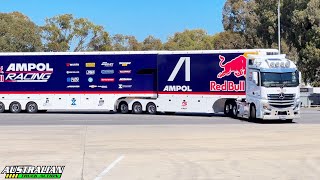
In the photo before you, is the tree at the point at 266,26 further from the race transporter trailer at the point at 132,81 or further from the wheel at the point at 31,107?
the wheel at the point at 31,107

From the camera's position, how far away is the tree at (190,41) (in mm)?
118056

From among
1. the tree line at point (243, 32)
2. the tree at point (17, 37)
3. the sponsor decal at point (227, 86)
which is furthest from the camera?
the tree at point (17, 37)

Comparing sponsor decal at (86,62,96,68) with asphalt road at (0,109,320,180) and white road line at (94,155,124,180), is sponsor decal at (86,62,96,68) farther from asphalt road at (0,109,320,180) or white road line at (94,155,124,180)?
white road line at (94,155,124,180)

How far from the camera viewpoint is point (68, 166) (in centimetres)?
1443

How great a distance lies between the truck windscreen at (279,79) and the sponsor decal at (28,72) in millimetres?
15603

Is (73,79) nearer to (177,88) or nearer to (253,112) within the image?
(177,88)

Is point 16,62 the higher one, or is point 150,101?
point 16,62

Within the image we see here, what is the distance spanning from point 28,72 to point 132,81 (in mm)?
7280

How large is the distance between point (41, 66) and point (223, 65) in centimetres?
1247

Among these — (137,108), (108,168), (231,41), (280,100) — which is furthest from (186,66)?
(231,41)

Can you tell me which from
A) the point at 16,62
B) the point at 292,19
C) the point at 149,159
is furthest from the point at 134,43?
the point at 149,159

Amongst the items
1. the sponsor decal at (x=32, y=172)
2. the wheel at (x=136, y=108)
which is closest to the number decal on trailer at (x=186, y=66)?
the wheel at (x=136, y=108)

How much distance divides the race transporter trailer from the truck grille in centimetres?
201

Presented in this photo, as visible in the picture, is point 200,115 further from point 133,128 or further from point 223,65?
point 133,128
